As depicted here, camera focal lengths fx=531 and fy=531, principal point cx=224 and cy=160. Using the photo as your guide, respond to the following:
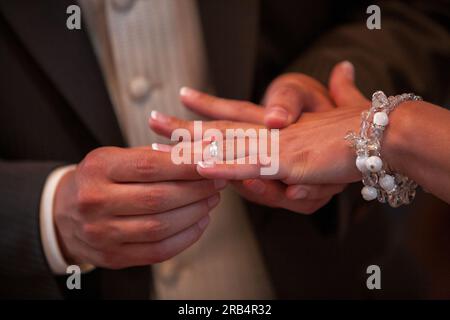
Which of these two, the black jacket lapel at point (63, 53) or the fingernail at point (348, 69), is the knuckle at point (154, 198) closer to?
the black jacket lapel at point (63, 53)

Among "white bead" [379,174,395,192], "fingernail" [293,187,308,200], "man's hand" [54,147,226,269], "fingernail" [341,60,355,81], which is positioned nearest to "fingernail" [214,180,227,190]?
"man's hand" [54,147,226,269]

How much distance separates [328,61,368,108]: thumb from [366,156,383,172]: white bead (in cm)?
16

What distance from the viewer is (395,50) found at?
101 cm

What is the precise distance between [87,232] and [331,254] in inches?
20.1

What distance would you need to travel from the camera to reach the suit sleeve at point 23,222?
769 millimetres

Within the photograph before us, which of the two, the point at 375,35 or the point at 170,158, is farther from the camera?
the point at 375,35

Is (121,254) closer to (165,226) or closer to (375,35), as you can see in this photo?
(165,226)

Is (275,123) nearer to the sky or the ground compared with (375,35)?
nearer to the ground

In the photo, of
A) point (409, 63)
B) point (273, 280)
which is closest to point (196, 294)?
point (273, 280)

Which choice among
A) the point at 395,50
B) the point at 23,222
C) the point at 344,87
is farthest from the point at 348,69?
the point at 23,222

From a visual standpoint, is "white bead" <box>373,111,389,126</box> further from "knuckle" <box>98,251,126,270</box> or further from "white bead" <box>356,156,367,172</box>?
"knuckle" <box>98,251,126,270</box>

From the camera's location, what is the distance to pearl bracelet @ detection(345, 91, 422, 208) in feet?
2.27

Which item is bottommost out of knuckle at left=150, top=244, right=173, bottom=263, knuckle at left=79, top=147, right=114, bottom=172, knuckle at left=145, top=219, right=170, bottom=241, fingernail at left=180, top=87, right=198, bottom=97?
knuckle at left=150, top=244, right=173, bottom=263

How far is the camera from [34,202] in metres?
0.77
